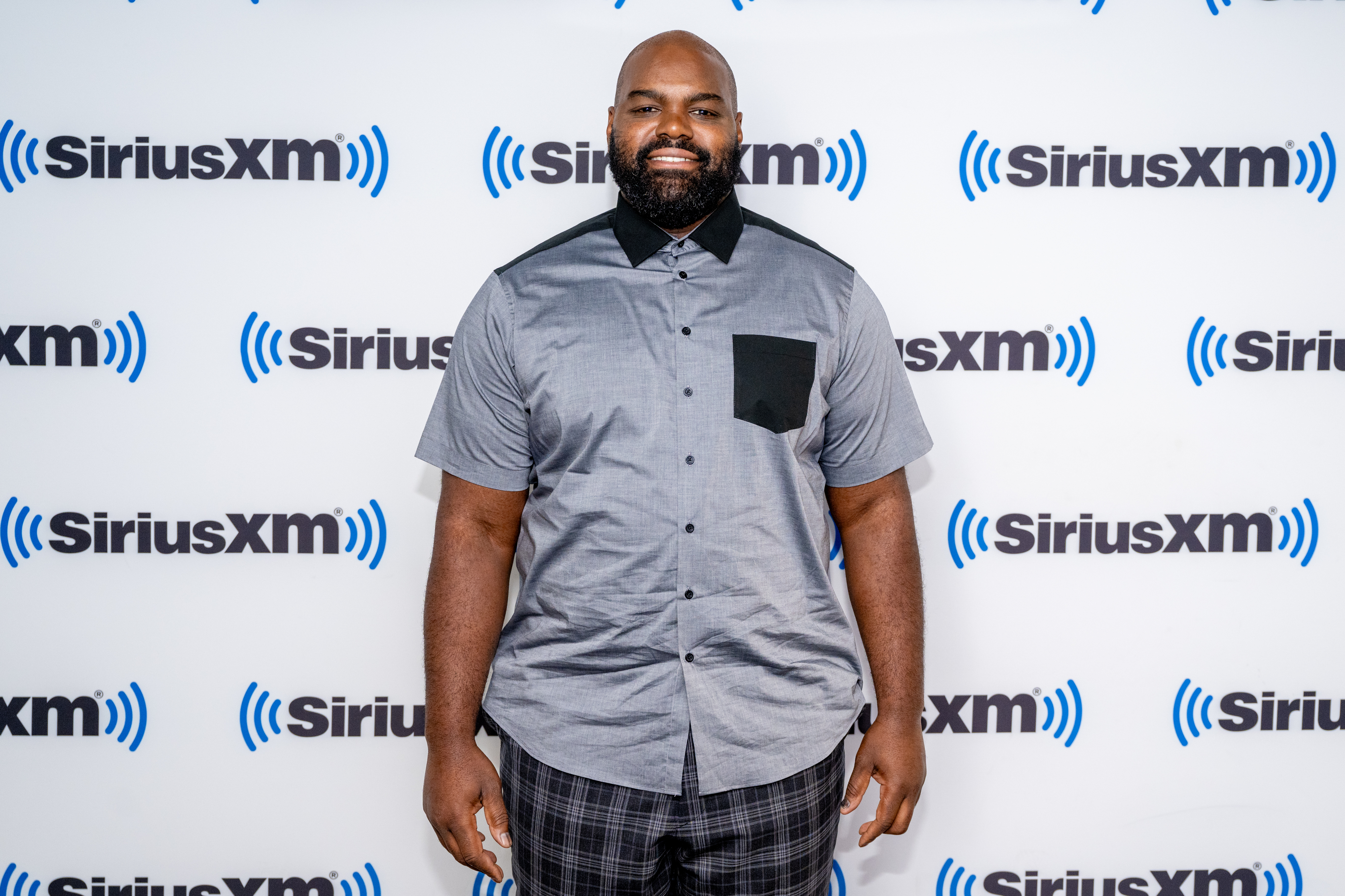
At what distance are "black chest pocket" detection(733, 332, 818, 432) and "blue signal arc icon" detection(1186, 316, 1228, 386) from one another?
94 cm

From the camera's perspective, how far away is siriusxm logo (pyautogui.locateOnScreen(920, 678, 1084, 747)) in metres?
1.95

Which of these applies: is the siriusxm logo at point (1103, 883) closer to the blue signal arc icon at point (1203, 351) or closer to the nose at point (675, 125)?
the blue signal arc icon at point (1203, 351)

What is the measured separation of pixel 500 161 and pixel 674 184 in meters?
0.48

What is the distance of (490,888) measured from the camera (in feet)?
6.41

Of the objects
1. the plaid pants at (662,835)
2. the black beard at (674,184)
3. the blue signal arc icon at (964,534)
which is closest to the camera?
the plaid pants at (662,835)

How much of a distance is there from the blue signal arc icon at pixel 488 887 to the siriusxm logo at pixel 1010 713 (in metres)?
0.94

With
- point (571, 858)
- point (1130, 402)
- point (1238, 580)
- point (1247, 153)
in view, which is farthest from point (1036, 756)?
point (1247, 153)

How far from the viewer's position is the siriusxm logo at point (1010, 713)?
1.95 meters

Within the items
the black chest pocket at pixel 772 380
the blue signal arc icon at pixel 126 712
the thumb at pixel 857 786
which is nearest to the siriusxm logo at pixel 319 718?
the blue signal arc icon at pixel 126 712

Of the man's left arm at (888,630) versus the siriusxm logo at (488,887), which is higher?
the man's left arm at (888,630)

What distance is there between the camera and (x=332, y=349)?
1.85m

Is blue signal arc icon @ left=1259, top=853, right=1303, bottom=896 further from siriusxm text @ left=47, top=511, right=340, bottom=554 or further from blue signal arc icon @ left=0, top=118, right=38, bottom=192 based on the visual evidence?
blue signal arc icon @ left=0, top=118, right=38, bottom=192

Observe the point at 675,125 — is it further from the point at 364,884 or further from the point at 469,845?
the point at 364,884

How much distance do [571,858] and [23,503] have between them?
134cm
